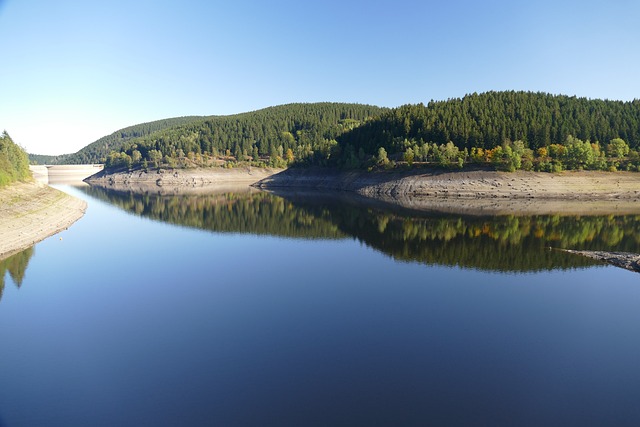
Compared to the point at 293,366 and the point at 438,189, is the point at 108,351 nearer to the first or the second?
the point at 293,366

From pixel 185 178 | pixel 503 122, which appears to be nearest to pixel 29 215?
pixel 185 178

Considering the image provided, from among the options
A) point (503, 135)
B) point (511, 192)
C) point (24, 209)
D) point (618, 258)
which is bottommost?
point (618, 258)

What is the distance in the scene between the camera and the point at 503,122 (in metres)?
114

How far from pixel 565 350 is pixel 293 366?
14755mm

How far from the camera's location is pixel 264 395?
56.0 ft

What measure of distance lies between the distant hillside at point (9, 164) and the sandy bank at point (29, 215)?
1831 millimetres

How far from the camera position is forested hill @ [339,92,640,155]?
113m

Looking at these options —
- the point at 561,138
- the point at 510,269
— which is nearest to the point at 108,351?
the point at 510,269

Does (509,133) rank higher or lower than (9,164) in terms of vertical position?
higher

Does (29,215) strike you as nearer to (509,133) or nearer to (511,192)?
(511,192)

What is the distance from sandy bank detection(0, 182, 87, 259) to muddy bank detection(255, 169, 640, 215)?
223ft

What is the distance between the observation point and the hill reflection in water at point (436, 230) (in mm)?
42438

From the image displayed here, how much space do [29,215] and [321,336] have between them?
55.6 meters

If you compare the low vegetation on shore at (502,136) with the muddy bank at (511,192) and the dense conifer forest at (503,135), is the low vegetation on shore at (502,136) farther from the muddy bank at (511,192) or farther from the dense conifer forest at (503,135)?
the muddy bank at (511,192)
